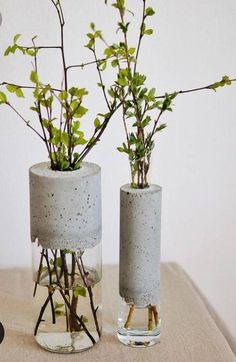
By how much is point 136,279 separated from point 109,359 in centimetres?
13

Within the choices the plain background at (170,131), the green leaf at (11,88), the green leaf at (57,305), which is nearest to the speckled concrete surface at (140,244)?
the green leaf at (57,305)

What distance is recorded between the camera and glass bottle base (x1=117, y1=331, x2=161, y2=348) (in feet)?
3.16

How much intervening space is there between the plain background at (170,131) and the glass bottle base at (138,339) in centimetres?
45

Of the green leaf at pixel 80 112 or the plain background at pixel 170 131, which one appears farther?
the plain background at pixel 170 131

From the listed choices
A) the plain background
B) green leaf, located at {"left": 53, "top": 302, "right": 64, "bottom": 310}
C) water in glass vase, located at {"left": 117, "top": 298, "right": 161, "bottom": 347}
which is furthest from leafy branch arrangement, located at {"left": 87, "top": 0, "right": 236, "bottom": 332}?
the plain background

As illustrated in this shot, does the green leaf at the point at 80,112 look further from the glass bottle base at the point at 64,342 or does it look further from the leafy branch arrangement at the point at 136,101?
the glass bottle base at the point at 64,342

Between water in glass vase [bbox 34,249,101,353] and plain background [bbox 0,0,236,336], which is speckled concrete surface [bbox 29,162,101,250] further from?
plain background [bbox 0,0,236,336]

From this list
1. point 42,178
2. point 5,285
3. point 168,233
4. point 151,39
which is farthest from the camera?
point 168,233

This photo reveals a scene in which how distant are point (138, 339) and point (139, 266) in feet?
0.40

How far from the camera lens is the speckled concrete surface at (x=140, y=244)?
0.94 m

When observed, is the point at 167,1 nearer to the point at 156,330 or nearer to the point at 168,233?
the point at 168,233

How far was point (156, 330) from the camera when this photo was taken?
3.20 ft

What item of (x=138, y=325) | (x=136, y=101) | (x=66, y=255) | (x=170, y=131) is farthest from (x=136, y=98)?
(x=170, y=131)

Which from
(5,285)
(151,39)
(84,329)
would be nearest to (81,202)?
(84,329)
